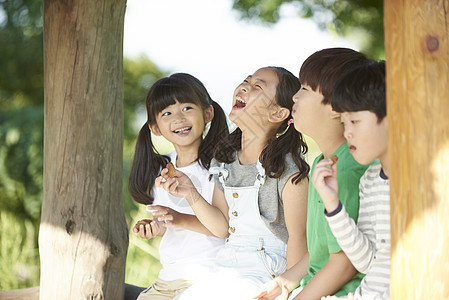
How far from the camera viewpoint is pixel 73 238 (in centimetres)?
321

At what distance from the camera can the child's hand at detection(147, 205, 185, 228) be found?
2.78 m

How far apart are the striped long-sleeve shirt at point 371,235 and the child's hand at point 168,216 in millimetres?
1076

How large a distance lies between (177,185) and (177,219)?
Result: 294 mm

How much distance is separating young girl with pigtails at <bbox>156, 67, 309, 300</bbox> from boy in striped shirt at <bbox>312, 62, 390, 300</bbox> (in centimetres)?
62

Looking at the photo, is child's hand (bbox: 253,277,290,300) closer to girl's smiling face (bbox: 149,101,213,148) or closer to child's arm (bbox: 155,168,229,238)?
child's arm (bbox: 155,168,229,238)

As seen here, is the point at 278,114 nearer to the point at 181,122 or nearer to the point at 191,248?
the point at 181,122

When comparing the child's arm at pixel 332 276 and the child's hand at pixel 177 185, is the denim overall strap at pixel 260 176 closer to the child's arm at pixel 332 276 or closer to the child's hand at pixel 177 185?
the child's hand at pixel 177 185

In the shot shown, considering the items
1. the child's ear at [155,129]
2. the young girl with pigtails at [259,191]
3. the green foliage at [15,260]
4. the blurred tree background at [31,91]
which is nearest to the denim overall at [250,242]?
the young girl with pigtails at [259,191]

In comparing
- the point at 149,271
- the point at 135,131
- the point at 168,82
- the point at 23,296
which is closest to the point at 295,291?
the point at 168,82

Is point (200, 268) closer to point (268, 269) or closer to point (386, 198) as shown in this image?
point (268, 269)

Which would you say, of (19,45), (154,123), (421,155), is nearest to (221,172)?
(154,123)

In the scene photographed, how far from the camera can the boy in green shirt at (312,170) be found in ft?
6.72

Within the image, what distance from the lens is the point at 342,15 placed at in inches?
326

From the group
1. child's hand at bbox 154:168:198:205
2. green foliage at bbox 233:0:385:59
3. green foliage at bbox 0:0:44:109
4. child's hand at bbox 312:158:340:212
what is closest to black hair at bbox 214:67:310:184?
child's hand at bbox 154:168:198:205
